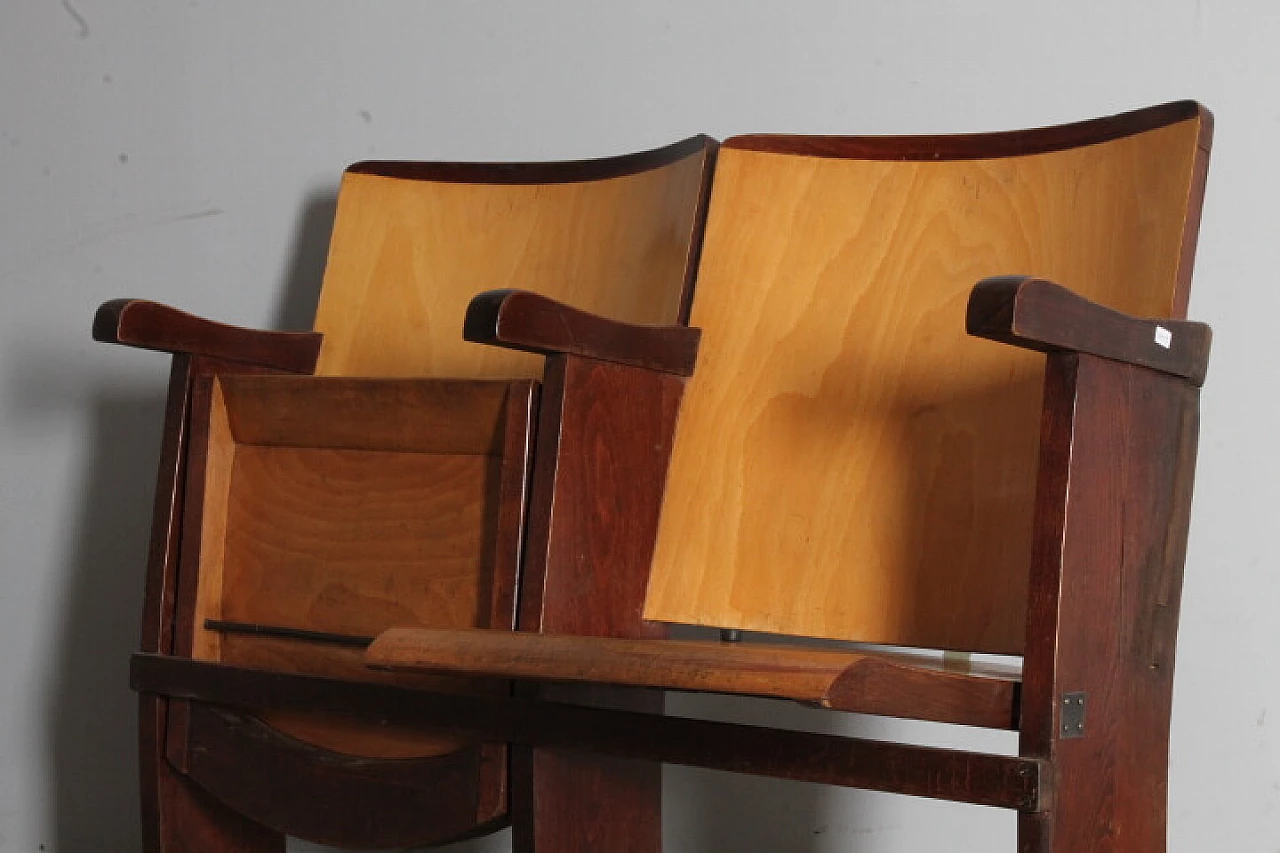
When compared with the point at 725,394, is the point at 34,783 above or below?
below

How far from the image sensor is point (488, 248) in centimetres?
170

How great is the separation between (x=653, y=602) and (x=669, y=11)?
2.43 feet

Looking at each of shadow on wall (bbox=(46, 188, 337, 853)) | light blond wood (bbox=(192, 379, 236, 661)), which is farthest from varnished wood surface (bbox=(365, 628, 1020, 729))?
shadow on wall (bbox=(46, 188, 337, 853))

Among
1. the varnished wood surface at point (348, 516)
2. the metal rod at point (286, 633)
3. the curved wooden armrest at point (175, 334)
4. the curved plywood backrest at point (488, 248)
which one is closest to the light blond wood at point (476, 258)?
the curved plywood backrest at point (488, 248)

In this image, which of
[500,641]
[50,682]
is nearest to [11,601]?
[50,682]

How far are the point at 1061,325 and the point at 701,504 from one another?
1.54ft

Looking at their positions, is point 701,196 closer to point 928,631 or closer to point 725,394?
point 725,394

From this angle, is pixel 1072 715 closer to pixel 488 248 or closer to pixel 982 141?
pixel 982 141

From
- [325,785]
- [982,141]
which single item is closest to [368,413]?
[325,785]

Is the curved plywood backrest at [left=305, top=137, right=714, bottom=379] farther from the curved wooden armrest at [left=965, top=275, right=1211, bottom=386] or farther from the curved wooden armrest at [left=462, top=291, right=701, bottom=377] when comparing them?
the curved wooden armrest at [left=965, top=275, right=1211, bottom=386]

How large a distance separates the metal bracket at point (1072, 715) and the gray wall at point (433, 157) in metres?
0.52

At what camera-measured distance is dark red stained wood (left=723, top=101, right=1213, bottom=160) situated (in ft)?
4.38

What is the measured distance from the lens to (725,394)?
1.47 m

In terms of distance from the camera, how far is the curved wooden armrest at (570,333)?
1.24 meters
